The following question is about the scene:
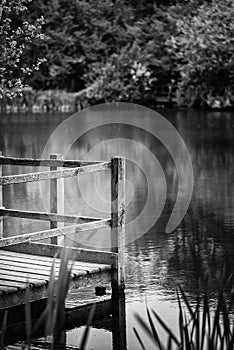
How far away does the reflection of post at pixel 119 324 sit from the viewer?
21.2ft

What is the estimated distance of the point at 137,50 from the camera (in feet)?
113

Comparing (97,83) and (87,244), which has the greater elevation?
(97,83)

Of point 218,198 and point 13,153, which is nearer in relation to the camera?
point 218,198

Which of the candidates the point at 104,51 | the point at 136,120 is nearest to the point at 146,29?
the point at 104,51

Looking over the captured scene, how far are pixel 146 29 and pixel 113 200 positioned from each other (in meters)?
29.2

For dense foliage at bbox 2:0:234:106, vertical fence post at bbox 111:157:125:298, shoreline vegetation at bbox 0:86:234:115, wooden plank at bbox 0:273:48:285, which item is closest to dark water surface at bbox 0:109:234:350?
vertical fence post at bbox 111:157:125:298

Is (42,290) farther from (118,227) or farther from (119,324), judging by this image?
(118,227)

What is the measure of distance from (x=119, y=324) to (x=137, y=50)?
28.0 meters

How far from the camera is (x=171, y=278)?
316 inches

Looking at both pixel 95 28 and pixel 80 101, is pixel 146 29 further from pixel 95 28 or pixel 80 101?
pixel 80 101

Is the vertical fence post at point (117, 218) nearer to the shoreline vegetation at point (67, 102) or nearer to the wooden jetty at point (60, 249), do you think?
the wooden jetty at point (60, 249)

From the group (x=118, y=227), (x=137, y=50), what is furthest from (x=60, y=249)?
(x=137, y=50)

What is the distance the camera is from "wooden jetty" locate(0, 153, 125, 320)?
673 centimetres

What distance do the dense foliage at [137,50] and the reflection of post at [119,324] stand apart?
2459cm
